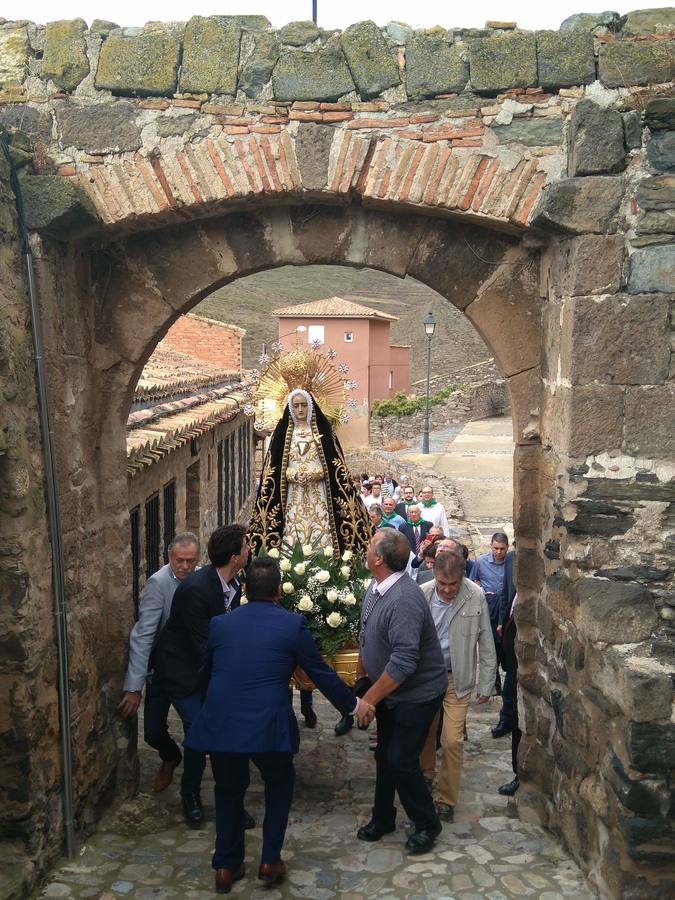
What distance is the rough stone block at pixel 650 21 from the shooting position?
4363mm

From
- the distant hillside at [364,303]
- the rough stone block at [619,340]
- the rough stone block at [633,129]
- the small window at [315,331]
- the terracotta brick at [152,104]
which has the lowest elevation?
the rough stone block at [619,340]

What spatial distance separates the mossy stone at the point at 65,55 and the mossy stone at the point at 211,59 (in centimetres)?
52

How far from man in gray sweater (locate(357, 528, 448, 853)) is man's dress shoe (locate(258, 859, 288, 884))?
26.6 inches

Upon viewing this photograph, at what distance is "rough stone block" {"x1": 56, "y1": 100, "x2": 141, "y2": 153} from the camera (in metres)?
4.56

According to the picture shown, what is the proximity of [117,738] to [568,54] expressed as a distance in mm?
4323

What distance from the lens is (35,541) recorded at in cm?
425

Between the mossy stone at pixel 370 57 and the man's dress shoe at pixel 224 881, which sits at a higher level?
the mossy stone at pixel 370 57

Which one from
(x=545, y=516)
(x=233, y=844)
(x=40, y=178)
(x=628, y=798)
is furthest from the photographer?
(x=545, y=516)

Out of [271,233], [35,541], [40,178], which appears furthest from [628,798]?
[40,178]

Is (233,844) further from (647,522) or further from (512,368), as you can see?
(512,368)

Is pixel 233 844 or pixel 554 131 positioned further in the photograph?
pixel 554 131

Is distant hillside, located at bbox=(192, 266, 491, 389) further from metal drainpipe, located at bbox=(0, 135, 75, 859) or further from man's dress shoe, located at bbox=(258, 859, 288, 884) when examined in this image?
man's dress shoe, located at bbox=(258, 859, 288, 884)

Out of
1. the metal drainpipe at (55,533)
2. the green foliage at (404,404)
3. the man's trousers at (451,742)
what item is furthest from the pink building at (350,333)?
the metal drainpipe at (55,533)

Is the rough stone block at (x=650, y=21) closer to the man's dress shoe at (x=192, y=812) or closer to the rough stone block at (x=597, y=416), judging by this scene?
the rough stone block at (x=597, y=416)
